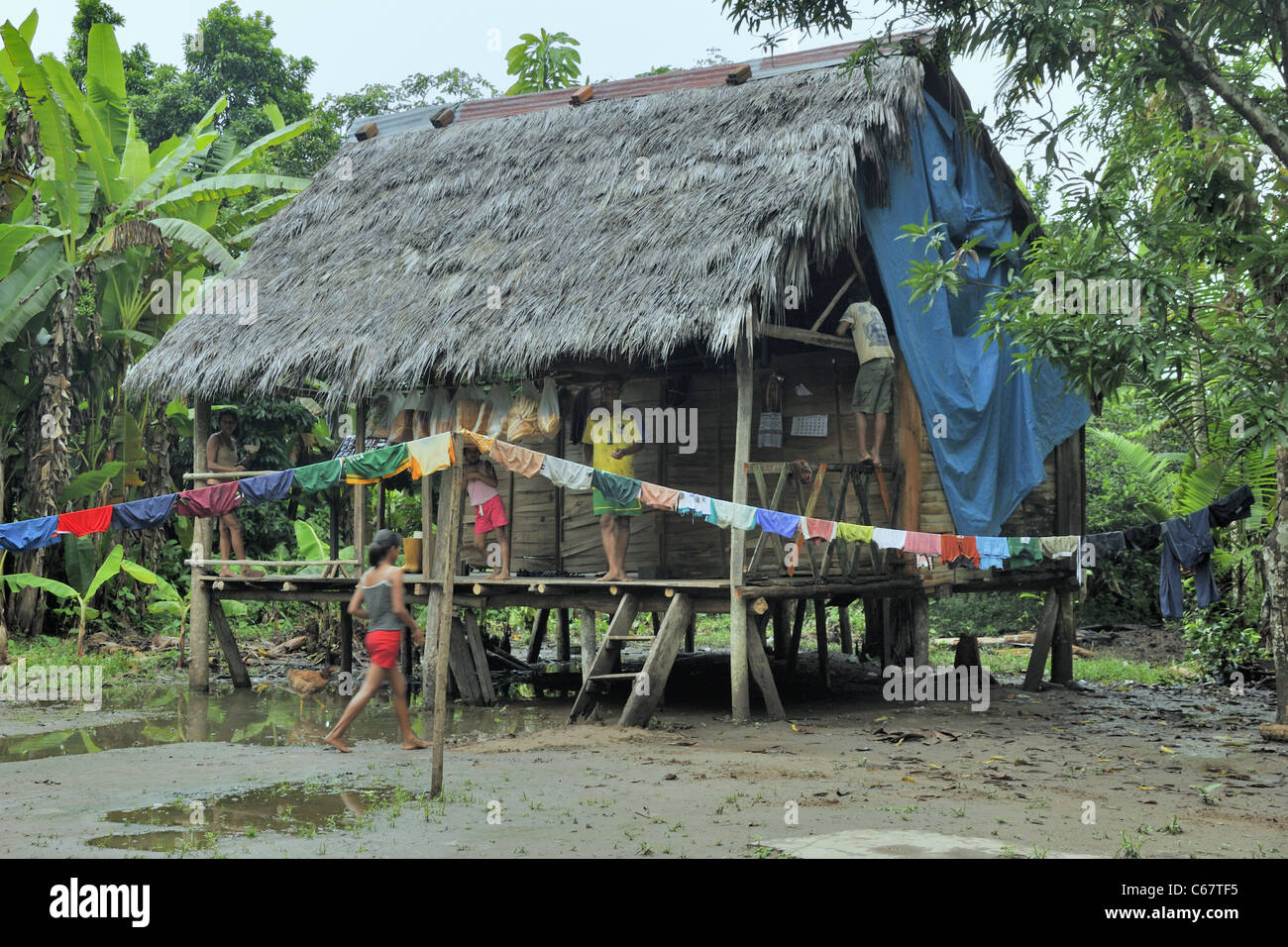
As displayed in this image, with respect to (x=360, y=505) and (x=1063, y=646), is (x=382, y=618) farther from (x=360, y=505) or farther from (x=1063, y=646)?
(x=1063, y=646)

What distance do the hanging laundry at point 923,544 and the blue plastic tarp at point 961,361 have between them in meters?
1.39

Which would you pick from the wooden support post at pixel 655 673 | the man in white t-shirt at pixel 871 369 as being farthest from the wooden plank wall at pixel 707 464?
the wooden support post at pixel 655 673

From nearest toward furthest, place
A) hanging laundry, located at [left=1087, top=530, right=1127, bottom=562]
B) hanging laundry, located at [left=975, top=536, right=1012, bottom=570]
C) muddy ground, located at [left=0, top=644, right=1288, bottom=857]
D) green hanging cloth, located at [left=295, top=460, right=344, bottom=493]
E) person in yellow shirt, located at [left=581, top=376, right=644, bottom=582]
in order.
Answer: muddy ground, located at [left=0, top=644, right=1288, bottom=857] → green hanging cloth, located at [left=295, top=460, right=344, bottom=493] → hanging laundry, located at [left=975, top=536, right=1012, bottom=570] → person in yellow shirt, located at [left=581, top=376, right=644, bottom=582] → hanging laundry, located at [left=1087, top=530, right=1127, bottom=562]

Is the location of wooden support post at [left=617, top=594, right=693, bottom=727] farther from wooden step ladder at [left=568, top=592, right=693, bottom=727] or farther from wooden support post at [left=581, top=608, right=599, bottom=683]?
wooden support post at [left=581, top=608, right=599, bottom=683]

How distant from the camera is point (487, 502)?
1150cm

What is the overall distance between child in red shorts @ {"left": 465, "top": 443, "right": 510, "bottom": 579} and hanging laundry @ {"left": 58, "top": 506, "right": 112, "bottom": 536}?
306 centimetres

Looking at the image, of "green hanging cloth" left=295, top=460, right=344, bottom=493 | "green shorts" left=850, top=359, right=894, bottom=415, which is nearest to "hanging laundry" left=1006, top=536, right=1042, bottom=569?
"green shorts" left=850, top=359, right=894, bottom=415

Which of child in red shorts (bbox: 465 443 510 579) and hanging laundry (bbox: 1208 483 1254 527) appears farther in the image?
hanging laundry (bbox: 1208 483 1254 527)

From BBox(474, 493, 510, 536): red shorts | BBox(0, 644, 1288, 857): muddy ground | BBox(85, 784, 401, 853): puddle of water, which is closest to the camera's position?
BBox(0, 644, 1288, 857): muddy ground

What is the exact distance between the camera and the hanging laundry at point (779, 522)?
9.16m

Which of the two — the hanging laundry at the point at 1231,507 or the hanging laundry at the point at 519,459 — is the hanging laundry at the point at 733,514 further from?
the hanging laundry at the point at 1231,507

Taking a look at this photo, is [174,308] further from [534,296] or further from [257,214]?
[534,296]

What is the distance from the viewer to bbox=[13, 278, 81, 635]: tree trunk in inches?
568

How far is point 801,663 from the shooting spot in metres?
15.4
